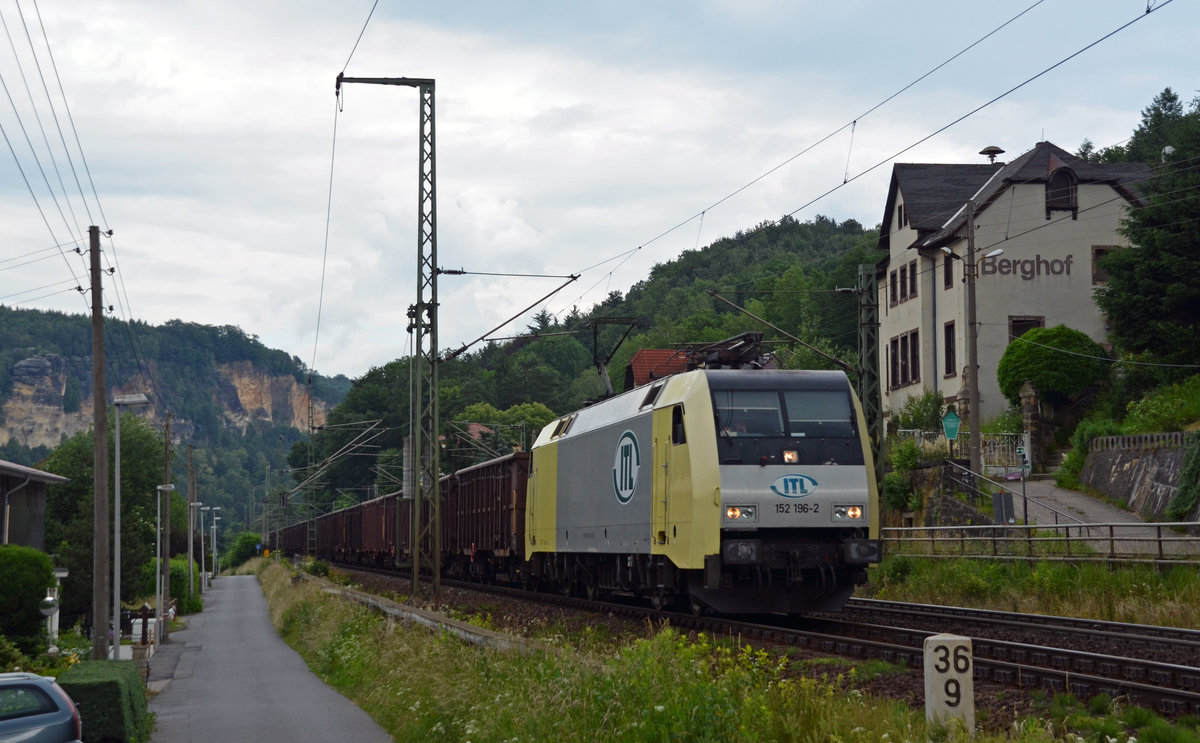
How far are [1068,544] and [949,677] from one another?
1507cm

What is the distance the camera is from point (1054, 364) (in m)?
40.9

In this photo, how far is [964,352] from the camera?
45.3 m

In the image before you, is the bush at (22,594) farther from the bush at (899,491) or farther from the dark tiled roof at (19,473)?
the bush at (899,491)

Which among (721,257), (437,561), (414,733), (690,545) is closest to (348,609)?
(437,561)

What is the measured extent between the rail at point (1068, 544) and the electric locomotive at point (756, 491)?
18.0 ft

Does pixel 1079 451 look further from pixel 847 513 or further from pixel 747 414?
pixel 747 414

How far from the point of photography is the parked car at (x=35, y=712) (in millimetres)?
11609

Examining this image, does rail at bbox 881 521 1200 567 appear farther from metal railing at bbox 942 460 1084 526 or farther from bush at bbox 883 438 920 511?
bush at bbox 883 438 920 511

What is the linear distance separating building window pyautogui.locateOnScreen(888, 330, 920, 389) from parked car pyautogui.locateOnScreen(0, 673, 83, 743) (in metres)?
41.7

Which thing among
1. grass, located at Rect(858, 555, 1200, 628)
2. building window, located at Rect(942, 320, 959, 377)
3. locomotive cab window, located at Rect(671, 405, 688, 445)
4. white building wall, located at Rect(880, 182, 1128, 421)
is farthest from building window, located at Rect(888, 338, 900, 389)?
locomotive cab window, located at Rect(671, 405, 688, 445)

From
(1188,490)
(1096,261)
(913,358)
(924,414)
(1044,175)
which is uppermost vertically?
(1044,175)

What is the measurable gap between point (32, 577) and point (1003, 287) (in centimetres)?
3249

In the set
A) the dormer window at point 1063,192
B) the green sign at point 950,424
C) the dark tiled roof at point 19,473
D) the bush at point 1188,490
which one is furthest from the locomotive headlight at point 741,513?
the dormer window at point 1063,192

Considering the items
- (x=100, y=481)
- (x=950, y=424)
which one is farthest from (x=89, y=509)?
(x=950, y=424)
